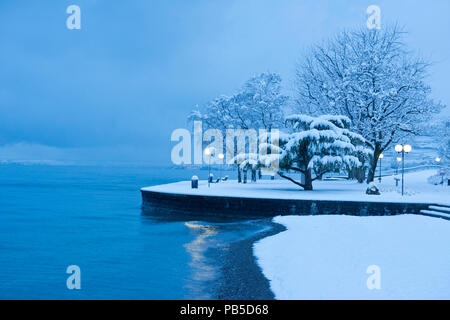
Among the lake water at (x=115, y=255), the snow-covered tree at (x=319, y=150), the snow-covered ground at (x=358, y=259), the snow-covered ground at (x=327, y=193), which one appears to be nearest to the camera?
the snow-covered ground at (x=358, y=259)

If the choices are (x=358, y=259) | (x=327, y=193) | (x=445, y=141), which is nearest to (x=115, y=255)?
(x=358, y=259)

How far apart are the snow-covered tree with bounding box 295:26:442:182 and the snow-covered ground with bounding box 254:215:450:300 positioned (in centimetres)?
1759

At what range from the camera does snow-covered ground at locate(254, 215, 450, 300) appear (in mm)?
8383

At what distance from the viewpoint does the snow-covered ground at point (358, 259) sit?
8383 millimetres

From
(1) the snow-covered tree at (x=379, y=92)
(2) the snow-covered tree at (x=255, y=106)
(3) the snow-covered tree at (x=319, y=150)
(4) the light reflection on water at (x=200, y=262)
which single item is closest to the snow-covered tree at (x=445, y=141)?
(1) the snow-covered tree at (x=379, y=92)

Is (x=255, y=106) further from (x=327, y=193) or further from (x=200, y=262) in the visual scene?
(x=200, y=262)

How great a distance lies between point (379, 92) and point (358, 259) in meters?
24.5

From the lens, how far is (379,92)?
32.2m

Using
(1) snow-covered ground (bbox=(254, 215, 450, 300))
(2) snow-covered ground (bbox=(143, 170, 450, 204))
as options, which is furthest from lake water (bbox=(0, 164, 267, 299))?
(2) snow-covered ground (bbox=(143, 170, 450, 204))

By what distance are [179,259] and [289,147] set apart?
14.3 metres

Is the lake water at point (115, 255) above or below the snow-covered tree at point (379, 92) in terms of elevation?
below

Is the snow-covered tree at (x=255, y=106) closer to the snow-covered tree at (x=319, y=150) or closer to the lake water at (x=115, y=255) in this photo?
the snow-covered tree at (x=319, y=150)

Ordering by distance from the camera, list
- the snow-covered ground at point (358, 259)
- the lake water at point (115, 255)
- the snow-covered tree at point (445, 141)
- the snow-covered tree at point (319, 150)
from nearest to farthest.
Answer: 1. the snow-covered ground at point (358, 259)
2. the lake water at point (115, 255)
3. the snow-covered tree at point (319, 150)
4. the snow-covered tree at point (445, 141)

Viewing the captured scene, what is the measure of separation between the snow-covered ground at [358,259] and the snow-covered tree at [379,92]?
17.6m
